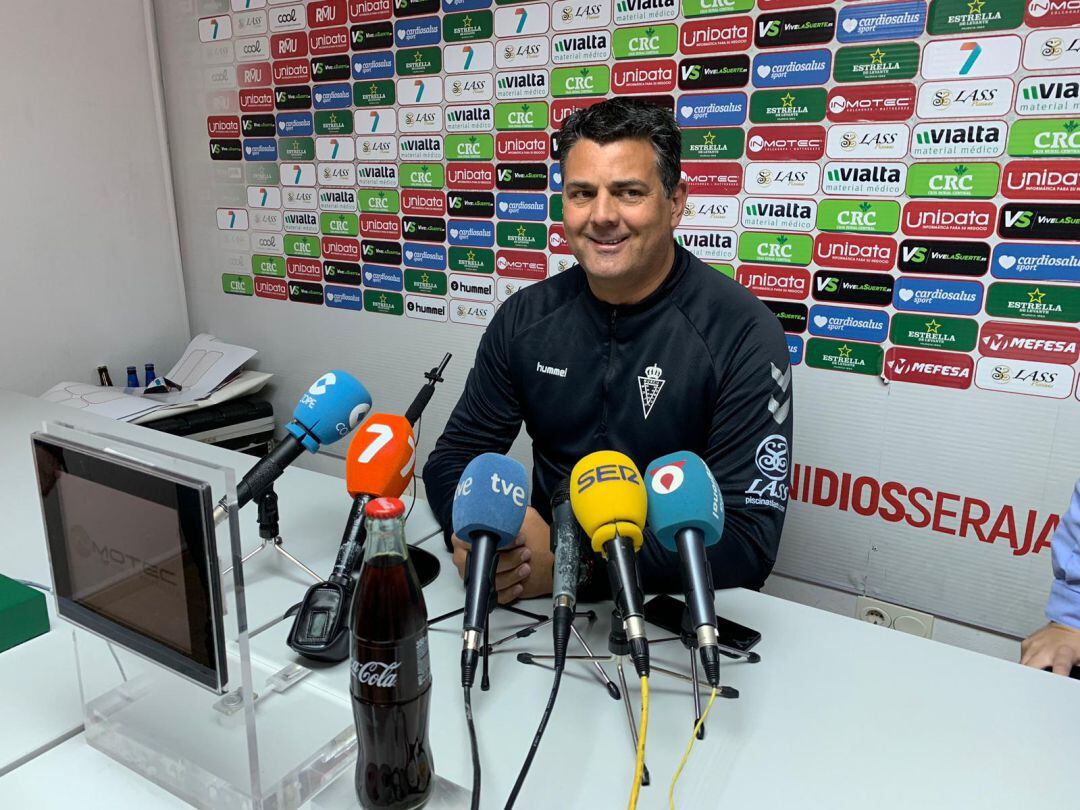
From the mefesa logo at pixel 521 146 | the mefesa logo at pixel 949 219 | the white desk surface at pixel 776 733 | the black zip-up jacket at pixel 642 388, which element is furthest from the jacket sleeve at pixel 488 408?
the mefesa logo at pixel 949 219

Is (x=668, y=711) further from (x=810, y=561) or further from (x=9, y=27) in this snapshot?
(x=9, y=27)

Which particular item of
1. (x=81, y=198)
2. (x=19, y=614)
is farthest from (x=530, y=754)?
(x=81, y=198)

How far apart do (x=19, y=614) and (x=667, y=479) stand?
870 millimetres

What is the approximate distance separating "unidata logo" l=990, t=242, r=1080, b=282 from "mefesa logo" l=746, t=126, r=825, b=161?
1.35 feet

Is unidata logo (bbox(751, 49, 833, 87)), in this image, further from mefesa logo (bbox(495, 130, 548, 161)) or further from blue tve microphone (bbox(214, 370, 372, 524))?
blue tve microphone (bbox(214, 370, 372, 524))

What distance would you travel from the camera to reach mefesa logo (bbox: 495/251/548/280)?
2.09 m

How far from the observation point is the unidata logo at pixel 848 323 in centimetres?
166

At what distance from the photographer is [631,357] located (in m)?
1.44

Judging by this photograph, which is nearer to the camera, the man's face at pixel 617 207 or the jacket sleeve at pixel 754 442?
the jacket sleeve at pixel 754 442

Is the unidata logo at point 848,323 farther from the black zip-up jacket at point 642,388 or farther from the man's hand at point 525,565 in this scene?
the man's hand at point 525,565

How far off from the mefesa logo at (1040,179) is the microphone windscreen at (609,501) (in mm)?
1121

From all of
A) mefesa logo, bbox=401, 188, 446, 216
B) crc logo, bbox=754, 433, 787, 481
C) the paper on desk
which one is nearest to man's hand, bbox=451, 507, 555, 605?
crc logo, bbox=754, 433, 787, 481

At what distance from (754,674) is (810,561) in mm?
978

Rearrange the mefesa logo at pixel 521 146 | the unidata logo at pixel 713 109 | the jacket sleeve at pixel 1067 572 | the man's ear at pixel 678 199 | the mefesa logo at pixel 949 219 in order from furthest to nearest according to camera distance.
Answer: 1. the mefesa logo at pixel 521 146
2. the unidata logo at pixel 713 109
3. the mefesa logo at pixel 949 219
4. the man's ear at pixel 678 199
5. the jacket sleeve at pixel 1067 572
